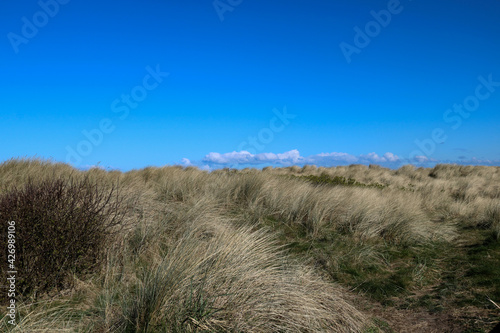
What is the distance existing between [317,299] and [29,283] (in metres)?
3.25

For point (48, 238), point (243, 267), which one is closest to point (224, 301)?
point (243, 267)

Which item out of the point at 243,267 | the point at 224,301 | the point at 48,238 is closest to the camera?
the point at 224,301

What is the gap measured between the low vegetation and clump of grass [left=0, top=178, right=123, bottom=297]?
15 mm

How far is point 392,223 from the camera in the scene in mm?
7680

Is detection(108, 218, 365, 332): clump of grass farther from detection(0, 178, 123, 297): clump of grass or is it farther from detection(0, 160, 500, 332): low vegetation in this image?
detection(0, 178, 123, 297): clump of grass

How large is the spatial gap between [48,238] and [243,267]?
7.76 feet

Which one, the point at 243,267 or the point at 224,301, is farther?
the point at 243,267

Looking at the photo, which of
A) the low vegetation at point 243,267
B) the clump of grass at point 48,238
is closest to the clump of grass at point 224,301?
the low vegetation at point 243,267

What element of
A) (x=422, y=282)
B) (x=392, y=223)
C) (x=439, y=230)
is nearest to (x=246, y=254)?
(x=422, y=282)

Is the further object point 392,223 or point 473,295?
point 392,223

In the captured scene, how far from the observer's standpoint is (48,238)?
158 inches

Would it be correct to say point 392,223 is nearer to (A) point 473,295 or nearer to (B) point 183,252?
(A) point 473,295

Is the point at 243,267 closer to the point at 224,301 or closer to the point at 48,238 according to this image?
the point at 224,301

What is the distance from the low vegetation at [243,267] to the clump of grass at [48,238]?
0.05ft
